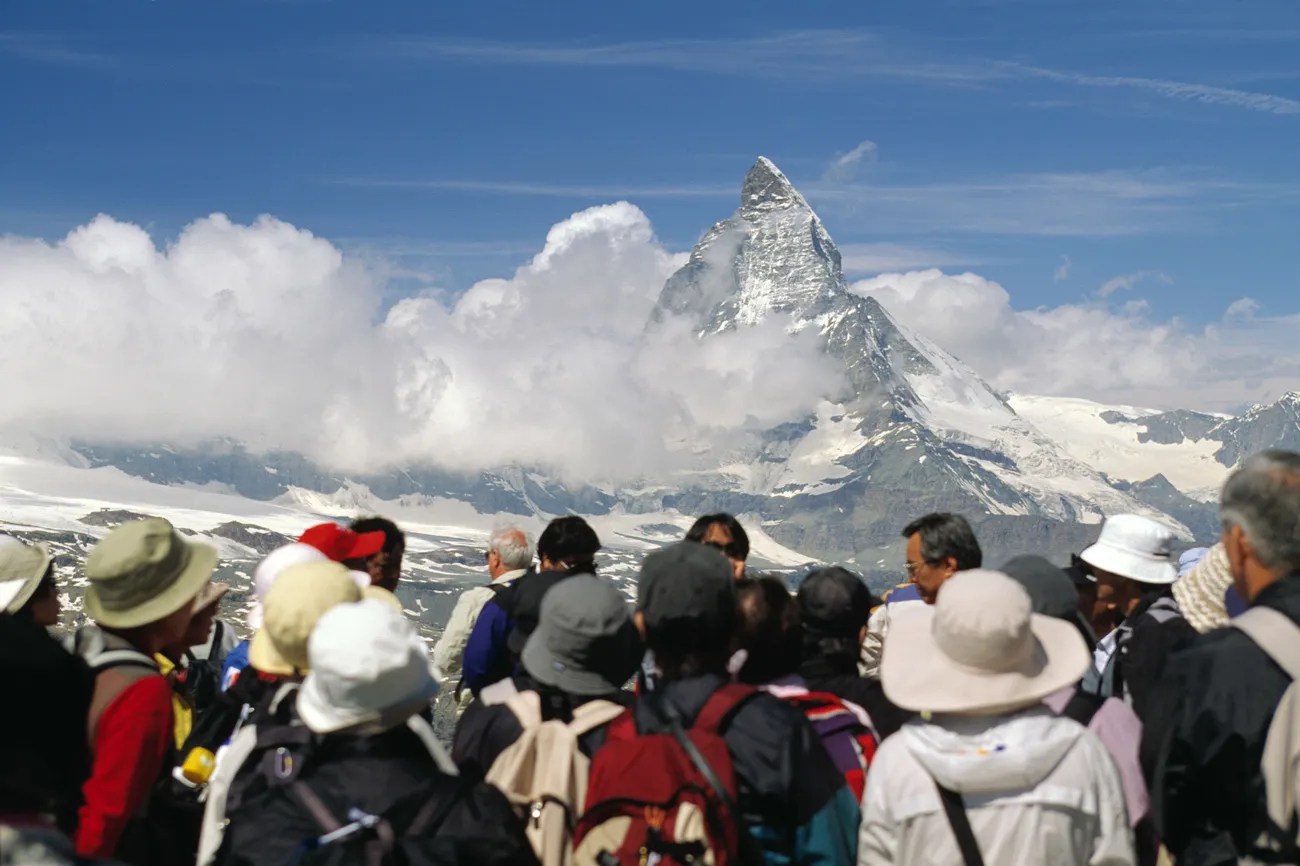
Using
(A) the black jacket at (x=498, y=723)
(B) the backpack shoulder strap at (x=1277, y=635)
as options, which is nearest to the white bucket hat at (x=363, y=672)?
(A) the black jacket at (x=498, y=723)

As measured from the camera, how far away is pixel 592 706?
30.4 feet

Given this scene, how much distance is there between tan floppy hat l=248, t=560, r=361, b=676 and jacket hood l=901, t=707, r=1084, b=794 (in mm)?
3463

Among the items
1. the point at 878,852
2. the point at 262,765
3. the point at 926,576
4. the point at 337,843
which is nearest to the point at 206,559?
the point at 262,765

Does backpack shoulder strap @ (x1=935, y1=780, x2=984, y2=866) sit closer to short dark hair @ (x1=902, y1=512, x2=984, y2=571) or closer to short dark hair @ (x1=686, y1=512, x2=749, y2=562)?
short dark hair @ (x1=902, y1=512, x2=984, y2=571)

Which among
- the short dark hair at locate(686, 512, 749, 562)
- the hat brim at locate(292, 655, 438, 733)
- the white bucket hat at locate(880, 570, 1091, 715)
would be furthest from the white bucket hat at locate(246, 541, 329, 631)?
the white bucket hat at locate(880, 570, 1091, 715)

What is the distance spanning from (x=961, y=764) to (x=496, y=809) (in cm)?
255

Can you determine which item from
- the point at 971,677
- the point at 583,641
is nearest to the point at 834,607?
the point at 583,641

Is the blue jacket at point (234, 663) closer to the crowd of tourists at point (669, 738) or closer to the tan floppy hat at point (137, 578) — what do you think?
the crowd of tourists at point (669, 738)

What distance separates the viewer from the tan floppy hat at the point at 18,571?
11180 millimetres

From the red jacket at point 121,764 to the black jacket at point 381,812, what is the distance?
131 centimetres

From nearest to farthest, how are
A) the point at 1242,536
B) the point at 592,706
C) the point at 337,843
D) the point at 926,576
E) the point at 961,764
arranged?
1. the point at 337,843
2. the point at 961,764
3. the point at 1242,536
4. the point at 592,706
5. the point at 926,576

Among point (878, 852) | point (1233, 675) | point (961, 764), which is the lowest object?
point (878, 852)

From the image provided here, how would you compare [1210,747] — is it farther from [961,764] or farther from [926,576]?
[926,576]

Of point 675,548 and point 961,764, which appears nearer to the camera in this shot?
point 961,764
